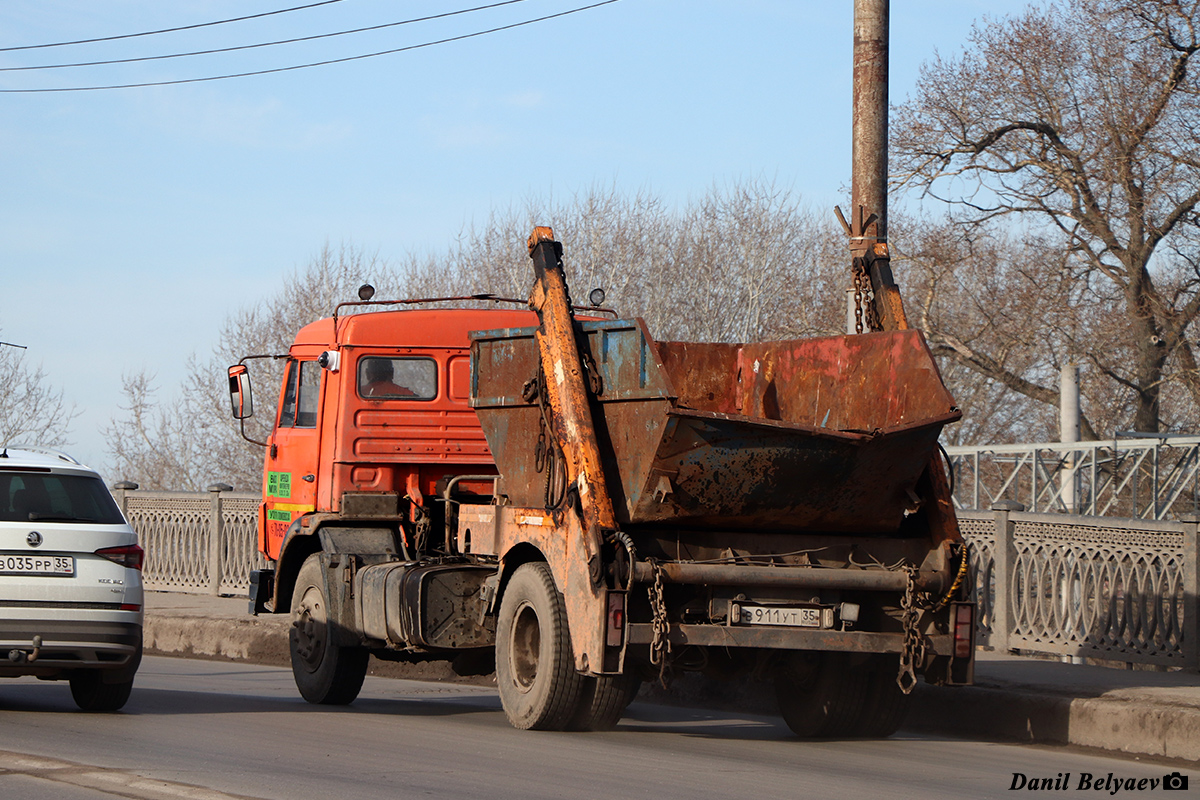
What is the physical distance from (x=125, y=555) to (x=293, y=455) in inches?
104

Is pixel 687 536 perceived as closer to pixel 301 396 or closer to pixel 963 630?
pixel 963 630

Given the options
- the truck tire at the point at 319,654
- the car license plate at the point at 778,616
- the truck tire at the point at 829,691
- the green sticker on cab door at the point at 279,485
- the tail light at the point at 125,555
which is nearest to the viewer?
the car license plate at the point at 778,616

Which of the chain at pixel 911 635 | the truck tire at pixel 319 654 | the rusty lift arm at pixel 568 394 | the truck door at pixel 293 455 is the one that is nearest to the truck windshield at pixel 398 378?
the truck door at pixel 293 455

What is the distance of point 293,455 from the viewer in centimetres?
1132

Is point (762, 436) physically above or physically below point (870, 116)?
below

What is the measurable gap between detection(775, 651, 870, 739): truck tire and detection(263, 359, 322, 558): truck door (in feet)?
13.2

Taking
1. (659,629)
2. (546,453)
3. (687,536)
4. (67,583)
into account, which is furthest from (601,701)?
(67,583)

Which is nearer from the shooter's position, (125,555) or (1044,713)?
(125,555)

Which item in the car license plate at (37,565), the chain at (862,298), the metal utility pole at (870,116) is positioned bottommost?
the car license plate at (37,565)

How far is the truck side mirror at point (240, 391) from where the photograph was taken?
11250 millimetres

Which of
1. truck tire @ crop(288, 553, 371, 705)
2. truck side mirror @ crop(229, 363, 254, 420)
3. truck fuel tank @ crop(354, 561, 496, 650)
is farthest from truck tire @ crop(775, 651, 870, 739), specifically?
truck side mirror @ crop(229, 363, 254, 420)

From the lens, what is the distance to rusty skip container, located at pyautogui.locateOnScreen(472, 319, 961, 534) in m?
7.90

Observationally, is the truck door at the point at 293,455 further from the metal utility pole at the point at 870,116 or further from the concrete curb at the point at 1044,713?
the metal utility pole at the point at 870,116

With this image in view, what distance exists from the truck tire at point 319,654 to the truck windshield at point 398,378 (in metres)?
1.30
